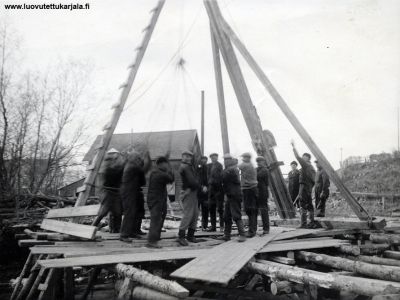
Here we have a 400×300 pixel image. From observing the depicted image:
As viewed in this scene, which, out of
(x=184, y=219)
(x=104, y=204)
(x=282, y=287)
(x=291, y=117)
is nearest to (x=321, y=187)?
(x=291, y=117)

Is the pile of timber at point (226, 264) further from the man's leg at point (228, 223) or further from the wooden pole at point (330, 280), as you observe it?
the man's leg at point (228, 223)

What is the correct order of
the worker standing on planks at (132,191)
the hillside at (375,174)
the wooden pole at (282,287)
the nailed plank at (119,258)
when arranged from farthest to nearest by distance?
1. the hillside at (375,174)
2. the worker standing on planks at (132,191)
3. the wooden pole at (282,287)
4. the nailed plank at (119,258)

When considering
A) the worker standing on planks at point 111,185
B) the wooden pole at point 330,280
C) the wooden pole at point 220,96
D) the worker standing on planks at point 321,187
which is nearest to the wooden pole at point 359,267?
the wooden pole at point 330,280

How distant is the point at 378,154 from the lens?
42625 millimetres

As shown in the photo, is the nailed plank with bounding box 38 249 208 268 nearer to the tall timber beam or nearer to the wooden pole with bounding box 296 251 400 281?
the wooden pole with bounding box 296 251 400 281

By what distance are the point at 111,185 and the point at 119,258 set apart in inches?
113

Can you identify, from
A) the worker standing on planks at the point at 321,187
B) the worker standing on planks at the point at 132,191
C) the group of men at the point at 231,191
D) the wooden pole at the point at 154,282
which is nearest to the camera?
the wooden pole at the point at 154,282

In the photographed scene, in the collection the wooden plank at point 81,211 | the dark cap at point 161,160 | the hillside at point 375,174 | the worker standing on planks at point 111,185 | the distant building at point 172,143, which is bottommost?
the hillside at point 375,174

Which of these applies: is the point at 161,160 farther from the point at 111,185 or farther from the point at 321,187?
the point at 321,187

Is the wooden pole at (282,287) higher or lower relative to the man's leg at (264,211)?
lower

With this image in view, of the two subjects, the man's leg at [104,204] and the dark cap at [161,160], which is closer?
the dark cap at [161,160]

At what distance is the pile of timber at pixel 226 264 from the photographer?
15.7ft

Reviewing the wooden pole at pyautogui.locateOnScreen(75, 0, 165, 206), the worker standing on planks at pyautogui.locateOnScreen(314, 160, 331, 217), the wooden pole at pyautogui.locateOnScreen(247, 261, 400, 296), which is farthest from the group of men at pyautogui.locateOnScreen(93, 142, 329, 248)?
the worker standing on planks at pyautogui.locateOnScreen(314, 160, 331, 217)

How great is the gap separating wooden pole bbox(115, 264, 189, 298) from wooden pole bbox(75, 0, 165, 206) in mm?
3428
